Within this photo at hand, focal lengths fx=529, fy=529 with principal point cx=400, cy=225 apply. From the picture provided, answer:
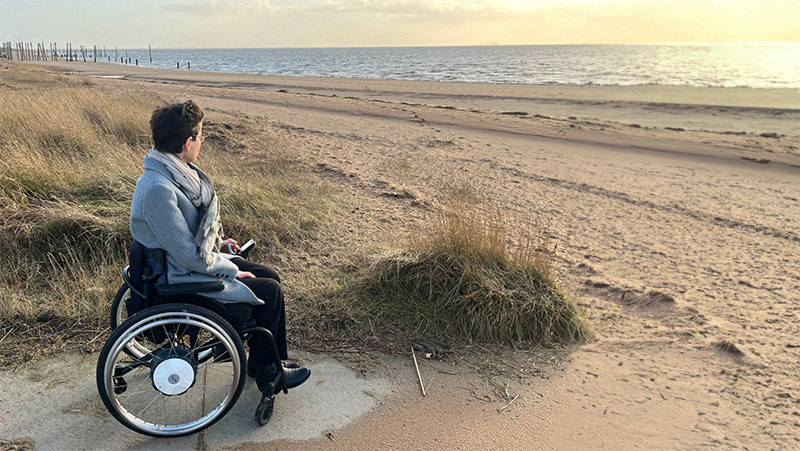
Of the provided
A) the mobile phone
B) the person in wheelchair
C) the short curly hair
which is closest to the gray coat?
the person in wheelchair

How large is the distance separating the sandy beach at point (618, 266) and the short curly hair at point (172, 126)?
1.64 metres

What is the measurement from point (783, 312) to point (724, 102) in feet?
85.2

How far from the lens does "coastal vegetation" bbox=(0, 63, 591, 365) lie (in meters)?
3.92

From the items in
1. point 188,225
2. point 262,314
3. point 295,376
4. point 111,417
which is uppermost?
point 188,225

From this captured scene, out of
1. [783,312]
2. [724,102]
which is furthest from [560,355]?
[724,102]

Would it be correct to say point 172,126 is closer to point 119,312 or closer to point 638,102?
point 119,312

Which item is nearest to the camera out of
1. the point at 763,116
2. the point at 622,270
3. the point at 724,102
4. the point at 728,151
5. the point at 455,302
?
the point at 455,302

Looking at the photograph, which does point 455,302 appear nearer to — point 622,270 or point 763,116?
point 622,270

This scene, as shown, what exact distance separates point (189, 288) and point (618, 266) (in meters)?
4.71

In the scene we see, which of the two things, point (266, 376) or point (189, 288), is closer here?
point (189, 288)

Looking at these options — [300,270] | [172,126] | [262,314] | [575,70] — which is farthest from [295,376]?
[575,70]

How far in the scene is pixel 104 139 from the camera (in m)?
8.30

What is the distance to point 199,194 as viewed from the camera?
8.93 ft

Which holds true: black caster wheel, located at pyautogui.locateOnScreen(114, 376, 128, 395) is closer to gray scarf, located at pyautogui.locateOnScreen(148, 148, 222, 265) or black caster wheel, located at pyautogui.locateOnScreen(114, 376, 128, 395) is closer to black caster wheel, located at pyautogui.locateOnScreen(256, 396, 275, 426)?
black caster wheel, located at pyautogui.locateOnScreen(256, 396, 275, 426)
